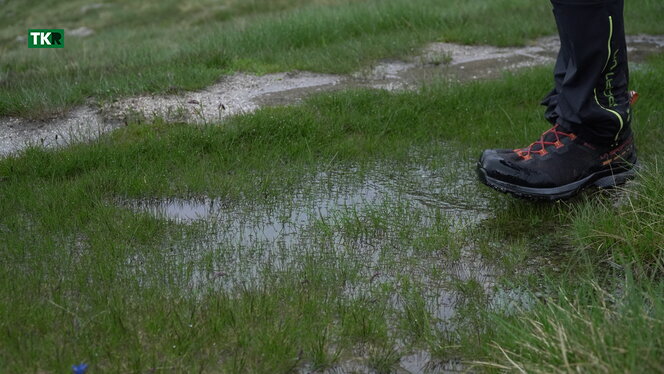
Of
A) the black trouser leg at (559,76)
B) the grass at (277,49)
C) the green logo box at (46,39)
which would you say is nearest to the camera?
the black trouser leg at (559,76)

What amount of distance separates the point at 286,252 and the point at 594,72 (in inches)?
70.8

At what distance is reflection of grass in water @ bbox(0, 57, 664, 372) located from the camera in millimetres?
2994

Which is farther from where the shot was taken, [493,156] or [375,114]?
[375,114]

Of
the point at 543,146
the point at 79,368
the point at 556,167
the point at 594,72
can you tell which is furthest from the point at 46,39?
the point at 79,368

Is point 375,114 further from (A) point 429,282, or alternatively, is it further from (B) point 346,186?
(A) point 429,282

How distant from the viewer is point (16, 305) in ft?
10.6

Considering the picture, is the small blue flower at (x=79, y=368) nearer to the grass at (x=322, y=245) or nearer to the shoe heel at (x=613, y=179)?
the grass at (x=322, y=245)

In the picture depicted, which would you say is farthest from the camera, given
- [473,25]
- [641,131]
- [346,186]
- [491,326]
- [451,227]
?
[473,25]

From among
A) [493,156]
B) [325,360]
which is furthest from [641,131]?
[325,360]

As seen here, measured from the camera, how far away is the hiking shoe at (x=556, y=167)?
426 centimetres

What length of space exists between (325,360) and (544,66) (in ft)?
16.1

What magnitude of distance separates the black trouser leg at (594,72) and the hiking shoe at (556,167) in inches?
2.8

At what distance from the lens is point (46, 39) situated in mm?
12594

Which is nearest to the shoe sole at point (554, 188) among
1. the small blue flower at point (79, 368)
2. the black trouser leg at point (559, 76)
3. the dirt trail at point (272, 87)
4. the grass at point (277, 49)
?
the black trouser leg at point (559, 76)
